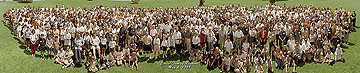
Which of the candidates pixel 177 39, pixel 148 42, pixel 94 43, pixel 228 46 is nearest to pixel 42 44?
pixel 94 43

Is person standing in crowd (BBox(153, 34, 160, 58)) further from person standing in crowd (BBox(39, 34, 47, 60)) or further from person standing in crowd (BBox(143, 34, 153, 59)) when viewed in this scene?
person standing in crowd (BBox(39, 34, 47, 60))

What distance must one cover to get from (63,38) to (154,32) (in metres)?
5.93

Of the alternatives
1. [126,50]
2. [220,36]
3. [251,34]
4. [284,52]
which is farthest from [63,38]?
[284,52]

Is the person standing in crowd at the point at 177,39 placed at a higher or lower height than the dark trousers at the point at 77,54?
higher

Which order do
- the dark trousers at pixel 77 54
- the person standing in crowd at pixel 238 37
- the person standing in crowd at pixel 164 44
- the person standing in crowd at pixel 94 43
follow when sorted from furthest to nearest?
1. the person standing in crowd at pixel 238 37
2. the person standing in crowd at pixel 164 44
3. the person standing in crowd at pixel 94 43
4. the dark trousers at pixel 77 54

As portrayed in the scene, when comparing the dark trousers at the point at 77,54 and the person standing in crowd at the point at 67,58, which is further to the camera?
the dark trousers at the point at 77,54

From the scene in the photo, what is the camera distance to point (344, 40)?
26281 millimetres

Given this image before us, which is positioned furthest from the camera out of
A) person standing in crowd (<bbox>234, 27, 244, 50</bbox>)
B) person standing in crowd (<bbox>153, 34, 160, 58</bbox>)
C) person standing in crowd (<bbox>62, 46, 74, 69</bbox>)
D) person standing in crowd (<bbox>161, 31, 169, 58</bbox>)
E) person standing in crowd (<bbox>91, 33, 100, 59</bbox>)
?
person standing in crowd (<bbox>234, 27, 244, 50</bbox>)

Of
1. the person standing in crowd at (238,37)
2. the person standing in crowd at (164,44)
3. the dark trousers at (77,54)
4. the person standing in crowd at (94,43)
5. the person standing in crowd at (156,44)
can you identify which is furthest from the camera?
the person standing in crowd at (238,37)

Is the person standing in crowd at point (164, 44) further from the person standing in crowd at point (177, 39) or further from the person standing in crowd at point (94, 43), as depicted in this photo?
the person standing in crowd at point (94, 43)

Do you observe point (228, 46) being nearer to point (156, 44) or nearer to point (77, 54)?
point (156, 44)

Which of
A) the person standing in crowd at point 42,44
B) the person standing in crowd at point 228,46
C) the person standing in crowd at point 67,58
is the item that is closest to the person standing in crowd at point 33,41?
the person standing in crowd at point 42,44

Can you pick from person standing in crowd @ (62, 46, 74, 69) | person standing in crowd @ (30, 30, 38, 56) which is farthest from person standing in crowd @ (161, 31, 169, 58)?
person standing in crowd @ (30, 30, 38, 56)

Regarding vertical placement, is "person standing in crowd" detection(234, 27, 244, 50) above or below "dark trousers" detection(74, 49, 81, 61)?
above
